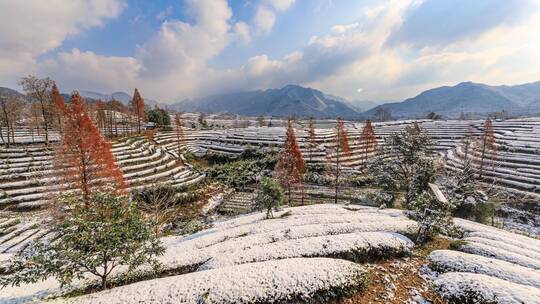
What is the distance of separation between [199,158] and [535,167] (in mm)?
80236

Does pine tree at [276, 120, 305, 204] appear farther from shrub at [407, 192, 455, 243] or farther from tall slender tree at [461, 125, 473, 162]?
tall slender tree at [461, 125, 473, 162]

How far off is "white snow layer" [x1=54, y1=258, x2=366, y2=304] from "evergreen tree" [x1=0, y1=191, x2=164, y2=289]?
4.22ft

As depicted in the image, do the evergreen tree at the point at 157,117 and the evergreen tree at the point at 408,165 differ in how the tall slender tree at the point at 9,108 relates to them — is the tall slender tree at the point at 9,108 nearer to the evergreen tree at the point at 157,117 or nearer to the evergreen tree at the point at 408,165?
the evergreen tree at the point at 157,117

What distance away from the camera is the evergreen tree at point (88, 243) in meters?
9.60

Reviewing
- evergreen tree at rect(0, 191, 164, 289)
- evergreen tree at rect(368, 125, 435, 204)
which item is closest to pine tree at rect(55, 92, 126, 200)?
evergreen tree at rect(0, 191, 164, 289)

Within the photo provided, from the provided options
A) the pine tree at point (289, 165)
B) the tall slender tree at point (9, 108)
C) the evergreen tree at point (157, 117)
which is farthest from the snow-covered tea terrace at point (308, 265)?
the evergreen tree at point (157, 117)

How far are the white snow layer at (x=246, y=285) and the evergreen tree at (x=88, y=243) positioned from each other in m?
1.29

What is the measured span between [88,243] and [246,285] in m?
7.33

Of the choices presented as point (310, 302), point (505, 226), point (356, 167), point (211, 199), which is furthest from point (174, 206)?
point (505, 226)

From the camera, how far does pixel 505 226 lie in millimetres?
30391

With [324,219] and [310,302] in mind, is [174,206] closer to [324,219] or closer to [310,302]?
[324,219]

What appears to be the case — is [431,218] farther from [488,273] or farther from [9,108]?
[9,108]

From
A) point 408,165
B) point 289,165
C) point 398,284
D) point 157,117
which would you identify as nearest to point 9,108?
point 157,117

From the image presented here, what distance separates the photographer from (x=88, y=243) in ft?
32.8
